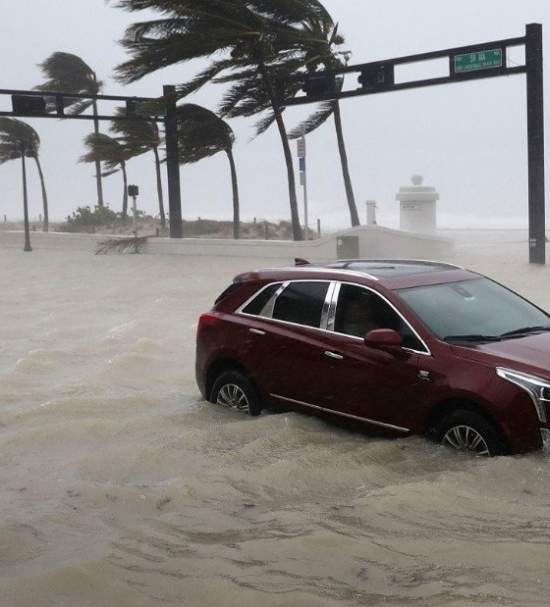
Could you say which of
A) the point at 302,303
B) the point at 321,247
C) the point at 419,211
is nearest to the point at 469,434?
the point at 302,303

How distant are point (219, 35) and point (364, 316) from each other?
73.6 feet

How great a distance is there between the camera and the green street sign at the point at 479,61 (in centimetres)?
2400

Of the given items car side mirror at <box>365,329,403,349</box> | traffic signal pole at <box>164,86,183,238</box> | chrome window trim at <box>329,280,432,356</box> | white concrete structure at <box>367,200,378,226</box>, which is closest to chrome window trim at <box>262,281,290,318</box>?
chrome window trim at <box>329,280,432,356</box>

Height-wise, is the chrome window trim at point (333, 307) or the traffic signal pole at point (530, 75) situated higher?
the traffic signal pole at point (530, 75)

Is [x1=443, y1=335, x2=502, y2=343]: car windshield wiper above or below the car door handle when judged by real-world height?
above

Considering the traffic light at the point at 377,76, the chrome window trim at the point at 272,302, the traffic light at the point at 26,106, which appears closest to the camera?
the chrome window trim at the point at 272,302

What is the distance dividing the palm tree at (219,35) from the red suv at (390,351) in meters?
21.2

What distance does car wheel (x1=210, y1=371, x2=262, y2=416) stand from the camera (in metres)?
8.65

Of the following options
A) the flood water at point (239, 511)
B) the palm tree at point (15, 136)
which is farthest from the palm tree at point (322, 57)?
the flood water at point (239, 511)

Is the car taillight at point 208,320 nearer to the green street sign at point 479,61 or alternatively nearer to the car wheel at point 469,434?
the car wheel at point 469,434

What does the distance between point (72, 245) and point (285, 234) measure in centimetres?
848

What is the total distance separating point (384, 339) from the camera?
7.30 metres

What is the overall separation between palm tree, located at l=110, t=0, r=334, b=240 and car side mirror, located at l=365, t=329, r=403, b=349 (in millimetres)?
22596

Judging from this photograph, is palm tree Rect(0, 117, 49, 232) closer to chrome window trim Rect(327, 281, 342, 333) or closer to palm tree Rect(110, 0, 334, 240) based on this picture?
palm tree Rect(110, 0, 334, 240)
